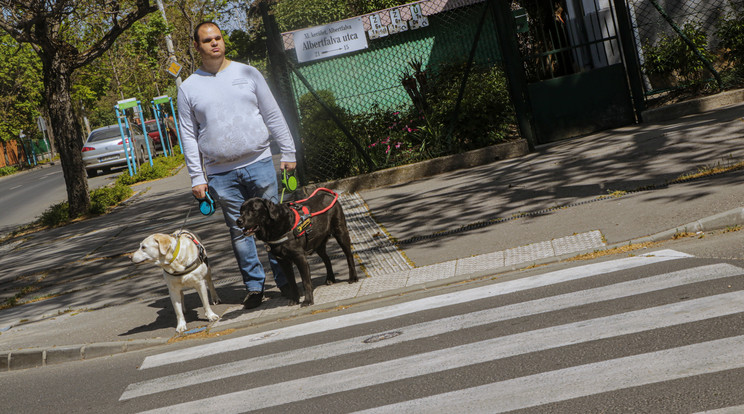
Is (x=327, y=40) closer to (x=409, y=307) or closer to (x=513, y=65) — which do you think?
(x=513, y=65)

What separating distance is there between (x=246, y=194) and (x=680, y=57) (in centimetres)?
937

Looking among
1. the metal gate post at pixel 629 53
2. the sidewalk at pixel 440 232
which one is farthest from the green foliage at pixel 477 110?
the metal gate post at pixel 629 53

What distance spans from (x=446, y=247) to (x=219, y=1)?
3193 centimetres

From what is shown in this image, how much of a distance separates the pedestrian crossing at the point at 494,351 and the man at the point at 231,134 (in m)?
1.31

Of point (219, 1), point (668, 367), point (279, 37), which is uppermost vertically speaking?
point (219, 1)

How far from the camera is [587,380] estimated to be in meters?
3.96

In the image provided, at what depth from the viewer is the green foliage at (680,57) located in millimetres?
13133

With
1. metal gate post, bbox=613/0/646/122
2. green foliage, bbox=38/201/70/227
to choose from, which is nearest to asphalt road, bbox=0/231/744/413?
metal gate post, bbox=613/0/646/122

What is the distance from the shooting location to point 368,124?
1307 centimetres

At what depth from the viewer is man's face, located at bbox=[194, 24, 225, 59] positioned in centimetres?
647

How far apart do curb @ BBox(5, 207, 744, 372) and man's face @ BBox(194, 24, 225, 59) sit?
→ 231 centimetres

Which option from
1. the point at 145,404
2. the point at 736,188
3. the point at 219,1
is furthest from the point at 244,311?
the point at 219,1

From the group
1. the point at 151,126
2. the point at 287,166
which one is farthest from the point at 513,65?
the point at 151,126

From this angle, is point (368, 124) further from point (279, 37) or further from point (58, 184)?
point (58, 184)
